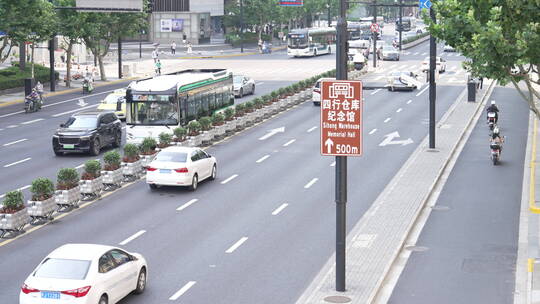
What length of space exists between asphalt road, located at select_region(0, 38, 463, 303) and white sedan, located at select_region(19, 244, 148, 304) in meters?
1.07

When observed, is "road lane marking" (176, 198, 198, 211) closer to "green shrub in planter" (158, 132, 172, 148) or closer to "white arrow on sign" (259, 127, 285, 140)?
"green shrub in planter" (158, 132, 172, 148)

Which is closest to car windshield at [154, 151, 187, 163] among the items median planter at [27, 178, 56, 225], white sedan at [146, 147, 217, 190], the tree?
white sedan at [146, 147, 217, 190]

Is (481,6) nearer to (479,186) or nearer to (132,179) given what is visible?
(479,186)

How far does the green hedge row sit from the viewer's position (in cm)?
6944

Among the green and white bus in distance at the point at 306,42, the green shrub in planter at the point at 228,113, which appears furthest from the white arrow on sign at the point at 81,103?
the green and white bus in distance at the point at 306,42

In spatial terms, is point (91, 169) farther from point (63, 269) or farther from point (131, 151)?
point (63, 269)

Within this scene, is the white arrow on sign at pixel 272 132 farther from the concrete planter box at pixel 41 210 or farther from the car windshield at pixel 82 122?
the concrete planter box at pixel 41 210

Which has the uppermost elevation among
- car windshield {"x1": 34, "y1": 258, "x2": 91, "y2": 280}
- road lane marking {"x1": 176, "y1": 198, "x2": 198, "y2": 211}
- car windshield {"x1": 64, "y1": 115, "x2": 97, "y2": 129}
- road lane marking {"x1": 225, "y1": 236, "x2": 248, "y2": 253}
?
car windshield {"x1": 64, "y1": 115, "x2": 97, "y2": 129}

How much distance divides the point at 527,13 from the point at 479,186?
13.0m

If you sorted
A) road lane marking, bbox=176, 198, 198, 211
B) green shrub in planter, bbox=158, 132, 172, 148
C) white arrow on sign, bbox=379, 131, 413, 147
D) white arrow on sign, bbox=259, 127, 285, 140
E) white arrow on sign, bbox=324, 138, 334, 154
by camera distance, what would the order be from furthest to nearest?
white arrow on sign, bbox=259, 127, 285, 140
white arrow on sign, bbox=379, 131, 413, 147
green shrub in planter, bbox=158, 132, 172, 148
road lane marking, bbox=176, 198, 198, 211
white arrow on sign, bbox=324, 138, 334, 154

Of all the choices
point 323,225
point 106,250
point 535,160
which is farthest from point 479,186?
point 106,250

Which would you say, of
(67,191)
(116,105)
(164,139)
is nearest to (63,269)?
(67,191)

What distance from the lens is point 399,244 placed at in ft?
86.2

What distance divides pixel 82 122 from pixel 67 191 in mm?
12855
